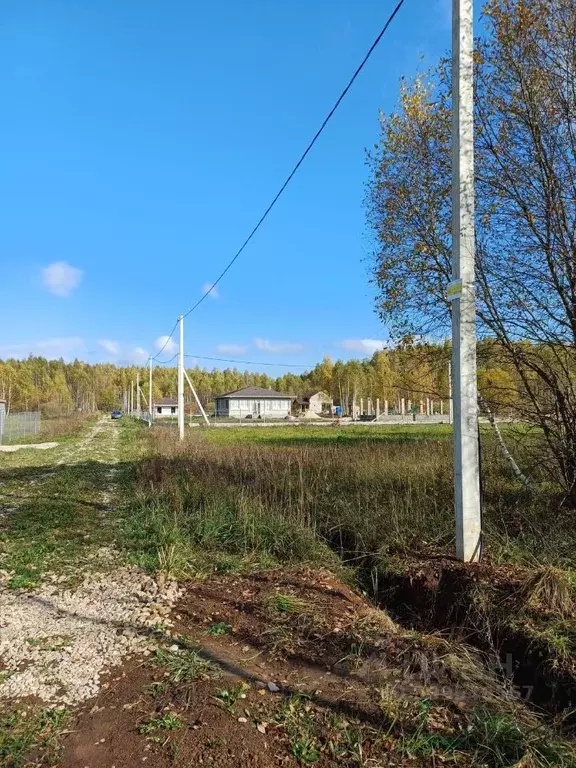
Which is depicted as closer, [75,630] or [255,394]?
[75,630]

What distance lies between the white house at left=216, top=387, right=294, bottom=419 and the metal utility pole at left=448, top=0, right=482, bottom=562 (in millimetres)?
68785

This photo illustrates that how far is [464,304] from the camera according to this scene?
4996 mm

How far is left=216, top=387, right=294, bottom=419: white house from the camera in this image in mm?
75900

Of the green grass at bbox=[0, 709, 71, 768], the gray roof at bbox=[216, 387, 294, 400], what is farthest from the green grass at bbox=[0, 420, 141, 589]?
the gray roof at bbox=[216, 387, 294, 400]

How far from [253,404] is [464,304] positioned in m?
71.9

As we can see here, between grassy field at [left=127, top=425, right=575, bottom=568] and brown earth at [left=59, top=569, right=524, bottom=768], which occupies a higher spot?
grassy field at [left=127, top=425, right=575, bottom=568]

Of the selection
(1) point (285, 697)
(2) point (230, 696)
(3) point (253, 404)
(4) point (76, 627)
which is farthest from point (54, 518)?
(3) point (253, 404)

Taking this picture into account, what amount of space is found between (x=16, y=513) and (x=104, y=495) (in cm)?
213

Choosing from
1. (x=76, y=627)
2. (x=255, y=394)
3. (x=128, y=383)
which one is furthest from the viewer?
(x=128, y=383)

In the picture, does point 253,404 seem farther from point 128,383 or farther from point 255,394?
point 128,383

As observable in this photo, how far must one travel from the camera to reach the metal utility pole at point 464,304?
4.88 metres

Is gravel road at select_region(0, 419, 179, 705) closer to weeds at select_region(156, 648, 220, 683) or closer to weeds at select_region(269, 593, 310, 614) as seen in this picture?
weeds at select_region(156, 648, 220, 683)

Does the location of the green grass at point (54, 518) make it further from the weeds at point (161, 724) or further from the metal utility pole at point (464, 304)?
the metal utility pole at point (464, 304)

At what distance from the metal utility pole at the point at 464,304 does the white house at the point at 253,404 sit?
6879cm
